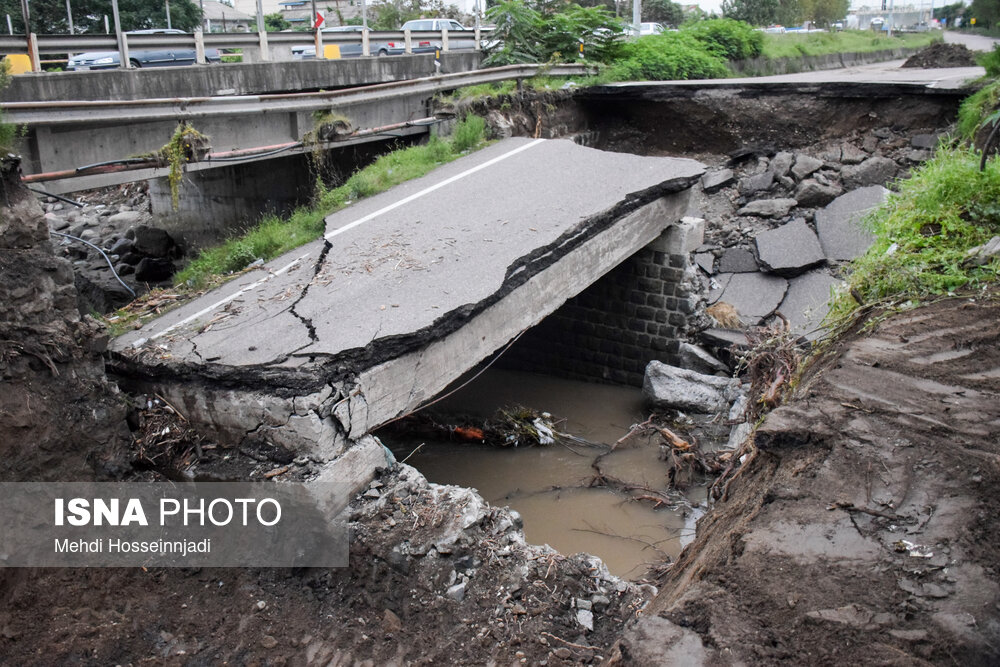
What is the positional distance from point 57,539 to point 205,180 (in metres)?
10.3

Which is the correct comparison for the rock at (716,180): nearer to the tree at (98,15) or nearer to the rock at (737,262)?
the rock at (737,262)

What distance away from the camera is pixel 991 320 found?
16.9 feet

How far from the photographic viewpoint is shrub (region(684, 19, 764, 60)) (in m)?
22.5

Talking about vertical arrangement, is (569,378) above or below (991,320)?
below

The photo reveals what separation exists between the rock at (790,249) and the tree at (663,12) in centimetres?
3653

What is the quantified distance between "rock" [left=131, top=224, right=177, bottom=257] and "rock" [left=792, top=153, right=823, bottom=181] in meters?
11.9

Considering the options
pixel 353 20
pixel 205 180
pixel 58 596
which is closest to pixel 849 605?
pixel 58 596

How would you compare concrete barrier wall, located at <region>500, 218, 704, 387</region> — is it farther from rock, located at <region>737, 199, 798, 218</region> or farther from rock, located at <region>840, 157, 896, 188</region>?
rock, located at <region>840, 157, 896, 188</region>

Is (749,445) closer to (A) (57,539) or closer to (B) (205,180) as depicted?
(A) (57,539)

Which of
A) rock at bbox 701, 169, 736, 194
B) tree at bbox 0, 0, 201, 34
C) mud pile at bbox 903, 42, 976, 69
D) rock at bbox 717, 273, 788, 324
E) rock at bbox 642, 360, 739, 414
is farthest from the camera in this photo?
tree at bbox 0, 0, 201, 34

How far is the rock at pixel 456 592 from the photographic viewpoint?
5410mm

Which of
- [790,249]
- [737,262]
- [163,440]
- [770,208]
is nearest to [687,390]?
[737,262]

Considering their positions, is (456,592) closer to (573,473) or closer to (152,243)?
(573,473)

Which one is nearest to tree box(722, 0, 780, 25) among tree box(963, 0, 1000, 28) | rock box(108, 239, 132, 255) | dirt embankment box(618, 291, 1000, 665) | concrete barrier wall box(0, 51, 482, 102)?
tree box(963, 0, 1000, 28)
